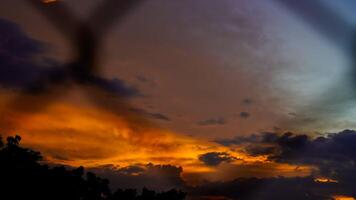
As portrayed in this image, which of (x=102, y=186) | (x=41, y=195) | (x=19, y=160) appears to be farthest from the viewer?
(x=102, y=186)

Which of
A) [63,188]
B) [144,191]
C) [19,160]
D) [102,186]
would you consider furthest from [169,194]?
[19,160]

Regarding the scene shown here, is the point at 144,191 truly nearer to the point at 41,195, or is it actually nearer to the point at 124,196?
the point at 124,196

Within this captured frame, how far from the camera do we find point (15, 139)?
513 inches

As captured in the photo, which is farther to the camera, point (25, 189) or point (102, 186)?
point (102, 186)

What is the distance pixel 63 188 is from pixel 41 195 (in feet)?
3.29

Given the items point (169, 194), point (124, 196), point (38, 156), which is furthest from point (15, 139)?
point (169, 194)

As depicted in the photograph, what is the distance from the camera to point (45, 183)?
39.4 ft

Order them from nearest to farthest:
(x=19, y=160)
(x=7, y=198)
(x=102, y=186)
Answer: (x=7, y=198) → (x=19, y=160) → (x=102, y=186)

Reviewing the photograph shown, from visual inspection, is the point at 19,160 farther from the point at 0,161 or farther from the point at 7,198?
the point at 7,198

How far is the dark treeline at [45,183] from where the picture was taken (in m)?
11.3

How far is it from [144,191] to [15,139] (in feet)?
12.2

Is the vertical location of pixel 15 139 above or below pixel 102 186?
above

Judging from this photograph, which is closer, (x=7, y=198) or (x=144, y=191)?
(x=7, y=198)

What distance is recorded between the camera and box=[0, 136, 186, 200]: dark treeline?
11312 millimetres
